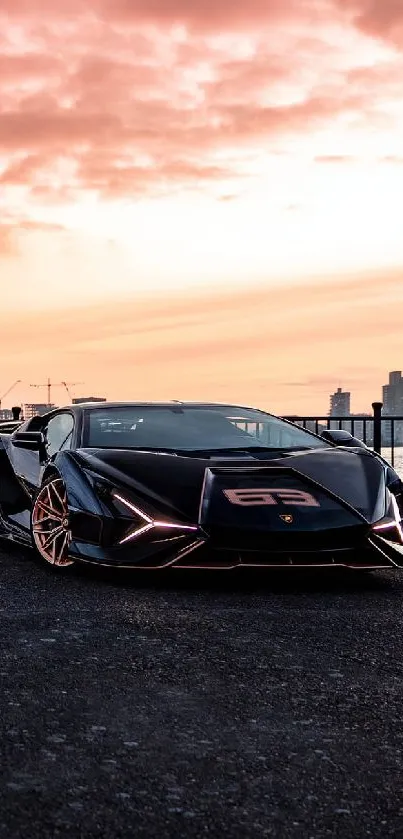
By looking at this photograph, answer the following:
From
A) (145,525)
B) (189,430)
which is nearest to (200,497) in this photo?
(145,525)

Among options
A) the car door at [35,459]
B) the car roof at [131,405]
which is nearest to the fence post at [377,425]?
the car roof at [131,405]

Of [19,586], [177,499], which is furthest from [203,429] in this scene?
[19,586]

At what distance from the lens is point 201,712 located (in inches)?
145

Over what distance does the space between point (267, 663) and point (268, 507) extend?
184cm

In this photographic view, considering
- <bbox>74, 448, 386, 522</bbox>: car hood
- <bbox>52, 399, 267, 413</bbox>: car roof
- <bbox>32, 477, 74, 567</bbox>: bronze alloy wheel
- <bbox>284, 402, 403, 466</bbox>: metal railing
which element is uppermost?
<bbox>284, 402, 403, 466</bbox>: metal railing

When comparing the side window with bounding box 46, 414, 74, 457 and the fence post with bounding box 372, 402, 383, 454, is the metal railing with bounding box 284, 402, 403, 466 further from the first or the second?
the side window with bounding box 46, 414, 74, 457

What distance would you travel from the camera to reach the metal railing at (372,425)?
1608 centimetres

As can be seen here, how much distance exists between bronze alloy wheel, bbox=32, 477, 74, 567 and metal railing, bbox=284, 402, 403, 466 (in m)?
9.21

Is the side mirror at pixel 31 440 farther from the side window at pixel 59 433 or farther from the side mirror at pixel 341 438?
the side mirror at pixel 341 438

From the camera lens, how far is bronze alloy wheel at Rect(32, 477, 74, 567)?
22.5ft

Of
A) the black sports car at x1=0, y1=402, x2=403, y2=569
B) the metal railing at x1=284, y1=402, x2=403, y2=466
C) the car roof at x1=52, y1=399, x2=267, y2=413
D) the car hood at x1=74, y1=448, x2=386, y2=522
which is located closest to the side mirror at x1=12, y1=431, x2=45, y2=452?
the black sports car at x1=0, y1=402, x2=403, y2=569

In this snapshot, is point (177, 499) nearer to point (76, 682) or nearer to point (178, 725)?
point (76, 682)

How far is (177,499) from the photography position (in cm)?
625

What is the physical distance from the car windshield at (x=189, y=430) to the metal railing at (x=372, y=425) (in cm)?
811
